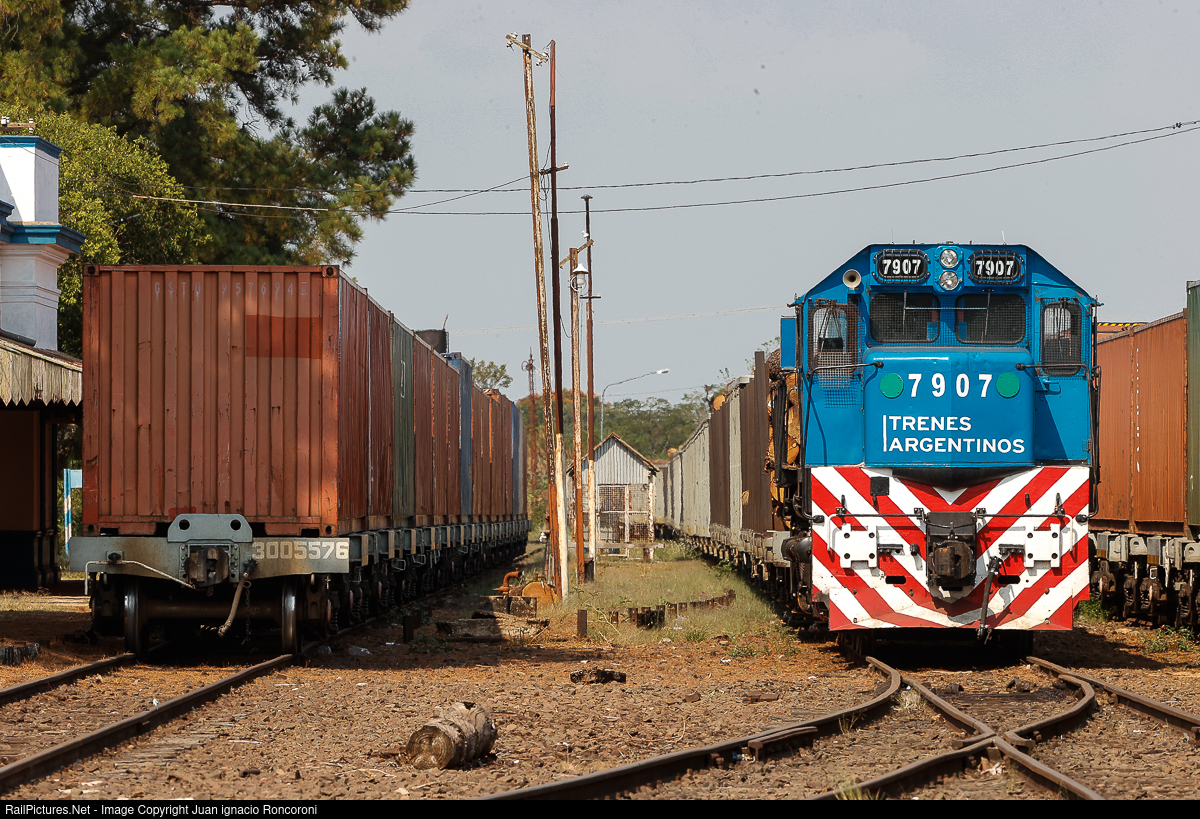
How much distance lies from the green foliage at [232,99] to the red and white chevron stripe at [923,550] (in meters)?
24.2

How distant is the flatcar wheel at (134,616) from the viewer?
40.9 feet

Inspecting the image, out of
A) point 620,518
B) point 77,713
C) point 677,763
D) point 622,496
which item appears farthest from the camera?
point 622,496

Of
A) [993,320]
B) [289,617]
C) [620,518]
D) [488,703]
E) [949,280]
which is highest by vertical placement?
[949,280]

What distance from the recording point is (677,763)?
23.1ft

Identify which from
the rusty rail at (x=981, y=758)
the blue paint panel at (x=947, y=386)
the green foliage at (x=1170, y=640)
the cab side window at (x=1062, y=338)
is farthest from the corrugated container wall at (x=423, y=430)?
the rusty rail at (x=981, y=758)

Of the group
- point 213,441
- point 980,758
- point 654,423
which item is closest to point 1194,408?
point 980,758

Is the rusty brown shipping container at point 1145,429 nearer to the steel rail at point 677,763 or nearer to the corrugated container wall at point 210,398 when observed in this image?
the steel rail at point 677,763

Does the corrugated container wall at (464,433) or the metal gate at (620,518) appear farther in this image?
the metal gate at (620,518)

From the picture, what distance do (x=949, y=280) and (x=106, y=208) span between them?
2278 cm

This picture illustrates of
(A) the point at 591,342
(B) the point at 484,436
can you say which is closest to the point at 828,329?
(B) the point at 484,436

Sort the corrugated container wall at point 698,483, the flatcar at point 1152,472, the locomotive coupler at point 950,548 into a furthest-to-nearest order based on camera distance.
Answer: the corrugated container wall at point 698,483 → the flatcar at point 1152,472 → the locomotive coupler at point 950,548

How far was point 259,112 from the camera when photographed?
37.7m

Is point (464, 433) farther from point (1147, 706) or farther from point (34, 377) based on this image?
point (1147, 706)

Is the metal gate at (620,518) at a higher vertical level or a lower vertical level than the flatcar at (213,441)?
lower
